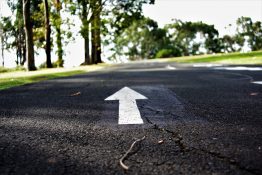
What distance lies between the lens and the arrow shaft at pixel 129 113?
307cm

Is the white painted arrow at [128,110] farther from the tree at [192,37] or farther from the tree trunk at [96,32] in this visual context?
the tree at [192,37]

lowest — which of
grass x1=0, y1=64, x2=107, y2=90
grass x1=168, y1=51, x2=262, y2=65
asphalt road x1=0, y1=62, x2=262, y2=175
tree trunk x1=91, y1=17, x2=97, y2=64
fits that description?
grass x1=0, y1=64, x2=107, y2=90

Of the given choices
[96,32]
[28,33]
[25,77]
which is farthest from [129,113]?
[96,32]

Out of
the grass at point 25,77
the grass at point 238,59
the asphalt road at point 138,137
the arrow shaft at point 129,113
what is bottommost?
the grass at point 25,77

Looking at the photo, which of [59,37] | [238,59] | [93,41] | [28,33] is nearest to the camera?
[28,33]

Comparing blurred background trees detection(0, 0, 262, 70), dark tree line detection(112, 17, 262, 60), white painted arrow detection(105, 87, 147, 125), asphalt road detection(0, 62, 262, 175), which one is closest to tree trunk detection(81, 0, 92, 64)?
blurred background trees detection(0, 0, 262, 70)

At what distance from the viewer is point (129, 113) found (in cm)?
347

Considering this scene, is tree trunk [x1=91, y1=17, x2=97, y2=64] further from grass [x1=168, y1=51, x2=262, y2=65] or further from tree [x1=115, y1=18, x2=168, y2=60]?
tree [x1=115, y1=18, x2=168, y2=60]

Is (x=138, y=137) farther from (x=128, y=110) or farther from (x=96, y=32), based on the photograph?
(x=96, y=32)

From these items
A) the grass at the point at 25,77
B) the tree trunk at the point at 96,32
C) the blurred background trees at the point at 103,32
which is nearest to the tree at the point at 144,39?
the blurred background trees at the point at 103,32

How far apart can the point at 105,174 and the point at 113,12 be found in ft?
93.6

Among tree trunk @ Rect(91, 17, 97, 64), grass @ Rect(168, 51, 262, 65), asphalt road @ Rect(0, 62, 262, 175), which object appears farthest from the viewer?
tree trunk @ Rect(91, 17, 97, 64)

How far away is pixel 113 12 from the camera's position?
29.2m

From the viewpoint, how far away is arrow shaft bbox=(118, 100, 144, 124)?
3069 mm
